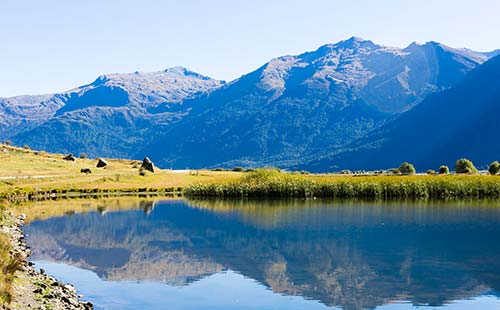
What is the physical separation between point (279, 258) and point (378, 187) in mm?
49454

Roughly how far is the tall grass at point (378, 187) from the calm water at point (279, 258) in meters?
18.5

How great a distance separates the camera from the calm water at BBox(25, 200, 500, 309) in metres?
26.5

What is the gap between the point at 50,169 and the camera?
340 feet

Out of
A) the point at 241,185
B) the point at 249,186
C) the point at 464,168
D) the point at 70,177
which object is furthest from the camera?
the point at 464,168

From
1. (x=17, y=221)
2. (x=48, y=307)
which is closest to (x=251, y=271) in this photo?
(x=48, y=307)

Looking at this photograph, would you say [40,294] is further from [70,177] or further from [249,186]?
[70,177]

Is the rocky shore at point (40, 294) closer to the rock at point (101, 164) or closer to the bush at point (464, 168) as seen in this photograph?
the rock at point (101, 164)

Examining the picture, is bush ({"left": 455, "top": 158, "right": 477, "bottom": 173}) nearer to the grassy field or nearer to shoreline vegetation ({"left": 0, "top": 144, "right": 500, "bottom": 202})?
shoreline vegetation ({"left": 0, "top": 144, "right": 500, "bottom": 202})

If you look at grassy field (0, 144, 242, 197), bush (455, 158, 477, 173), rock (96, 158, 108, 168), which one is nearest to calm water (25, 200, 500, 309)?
grassy field (0, 144, 242, 197)

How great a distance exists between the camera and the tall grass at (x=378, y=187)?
272ft

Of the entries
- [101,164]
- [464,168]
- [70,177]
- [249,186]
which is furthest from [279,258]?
[101,164]

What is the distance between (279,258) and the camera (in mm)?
36281

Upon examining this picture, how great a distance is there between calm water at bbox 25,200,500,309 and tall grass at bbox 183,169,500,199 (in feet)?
60.7

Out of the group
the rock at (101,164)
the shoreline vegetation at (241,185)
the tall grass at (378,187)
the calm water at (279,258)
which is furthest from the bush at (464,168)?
the rock at (101,164)
